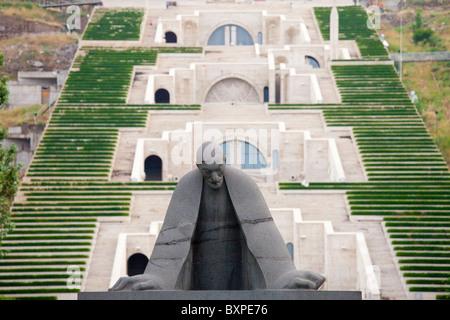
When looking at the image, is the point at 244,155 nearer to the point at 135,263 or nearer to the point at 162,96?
the point at 135,263

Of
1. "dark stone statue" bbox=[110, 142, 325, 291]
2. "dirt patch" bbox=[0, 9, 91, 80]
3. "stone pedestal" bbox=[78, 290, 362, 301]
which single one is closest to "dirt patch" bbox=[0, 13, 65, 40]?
"dirt patch" bbox=[0, 9, 91, 80]

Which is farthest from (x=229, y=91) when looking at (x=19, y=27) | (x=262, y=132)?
(x=19, y=27)

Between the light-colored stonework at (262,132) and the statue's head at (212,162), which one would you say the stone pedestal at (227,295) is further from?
the light-colored stonework at (262,132)

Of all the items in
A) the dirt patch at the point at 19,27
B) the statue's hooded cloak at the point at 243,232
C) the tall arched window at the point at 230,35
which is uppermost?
the dirt patch at the point at 19,27

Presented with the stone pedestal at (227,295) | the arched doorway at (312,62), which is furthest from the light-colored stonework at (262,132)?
the stone pedestal at (227,295)

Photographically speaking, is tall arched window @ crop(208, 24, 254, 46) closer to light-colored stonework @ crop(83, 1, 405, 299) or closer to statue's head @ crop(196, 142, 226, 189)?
light-colored stonework @ crop(83, 1, 405, 299)
